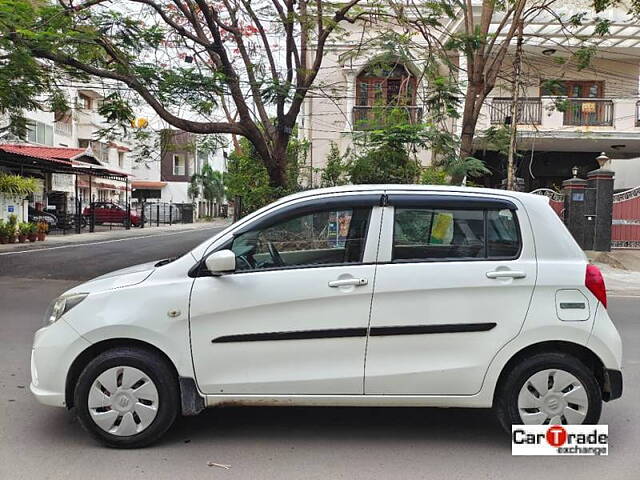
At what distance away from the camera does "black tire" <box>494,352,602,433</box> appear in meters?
3.92

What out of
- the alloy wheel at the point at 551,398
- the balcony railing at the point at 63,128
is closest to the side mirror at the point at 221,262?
the alloy wheel at the point at 551,398

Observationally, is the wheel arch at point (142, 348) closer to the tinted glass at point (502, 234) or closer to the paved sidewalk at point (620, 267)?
the tinted glass at point (502, 234)

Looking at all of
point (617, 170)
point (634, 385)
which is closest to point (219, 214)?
point (617, 170)

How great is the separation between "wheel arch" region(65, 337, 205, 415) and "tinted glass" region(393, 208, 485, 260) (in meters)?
1.67

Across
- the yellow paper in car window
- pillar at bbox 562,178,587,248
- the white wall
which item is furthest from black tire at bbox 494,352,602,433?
the white wall

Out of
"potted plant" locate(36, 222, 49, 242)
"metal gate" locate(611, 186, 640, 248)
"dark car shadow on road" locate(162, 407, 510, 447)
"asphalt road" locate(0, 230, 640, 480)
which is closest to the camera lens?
"asphalt road" locate(0, 230, 640, 480)

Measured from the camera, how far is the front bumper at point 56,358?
3.88 metres

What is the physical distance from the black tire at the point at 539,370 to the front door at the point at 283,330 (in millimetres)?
1005

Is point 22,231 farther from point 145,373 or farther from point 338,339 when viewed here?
point 338,339

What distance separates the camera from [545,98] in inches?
698

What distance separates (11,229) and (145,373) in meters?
19.8

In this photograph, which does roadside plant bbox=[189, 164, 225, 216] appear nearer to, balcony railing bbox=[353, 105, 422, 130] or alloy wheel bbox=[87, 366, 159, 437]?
balcony railing bbox=[353, 105, 422, 130]

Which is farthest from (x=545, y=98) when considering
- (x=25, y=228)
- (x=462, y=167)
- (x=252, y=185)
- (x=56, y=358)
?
(x=25, y=228)

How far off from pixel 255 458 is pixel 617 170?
2235 centimetres
